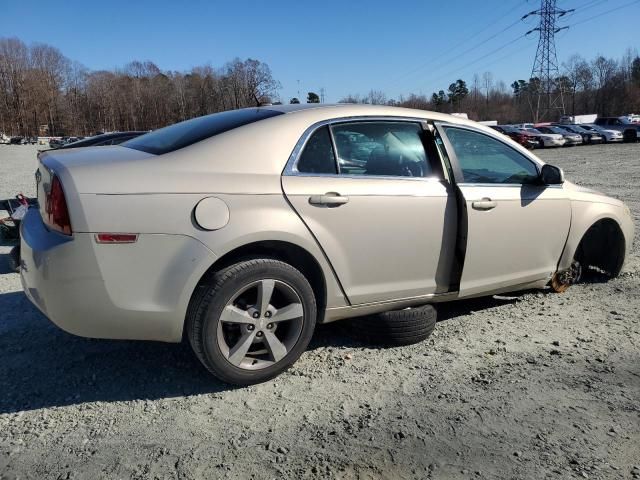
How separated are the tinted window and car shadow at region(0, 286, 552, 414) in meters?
1.15

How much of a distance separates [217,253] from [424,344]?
1.69m

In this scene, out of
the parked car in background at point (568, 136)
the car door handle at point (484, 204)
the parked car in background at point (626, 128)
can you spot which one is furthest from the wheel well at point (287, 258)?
the parked car in background at point (626, 128)

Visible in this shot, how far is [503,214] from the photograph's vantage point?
3.74m

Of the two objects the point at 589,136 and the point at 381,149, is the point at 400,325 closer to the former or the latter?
the point at 381,149

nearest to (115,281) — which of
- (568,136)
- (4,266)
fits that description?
(4,266)

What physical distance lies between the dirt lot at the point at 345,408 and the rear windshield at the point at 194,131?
1.38 m

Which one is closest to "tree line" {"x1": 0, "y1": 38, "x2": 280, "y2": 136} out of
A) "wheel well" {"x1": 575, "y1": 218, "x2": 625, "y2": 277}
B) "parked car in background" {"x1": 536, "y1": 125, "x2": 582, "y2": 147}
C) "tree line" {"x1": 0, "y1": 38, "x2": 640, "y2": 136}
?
"tree line" {"x1": 0, "y1": 38, "x2": 640, "y2": 136}

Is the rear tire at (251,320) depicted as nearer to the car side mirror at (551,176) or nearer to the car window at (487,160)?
the car window at (487,160)

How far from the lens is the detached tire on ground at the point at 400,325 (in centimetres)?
348

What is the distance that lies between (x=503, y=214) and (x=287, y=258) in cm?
169

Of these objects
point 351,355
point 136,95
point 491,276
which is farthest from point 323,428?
point 136,95

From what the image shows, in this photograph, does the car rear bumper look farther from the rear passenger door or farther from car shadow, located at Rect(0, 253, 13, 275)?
car shadow, located at Rect(0, 253, 13, 275)

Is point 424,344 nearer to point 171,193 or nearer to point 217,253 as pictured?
point 217,253

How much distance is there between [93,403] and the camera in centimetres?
286
